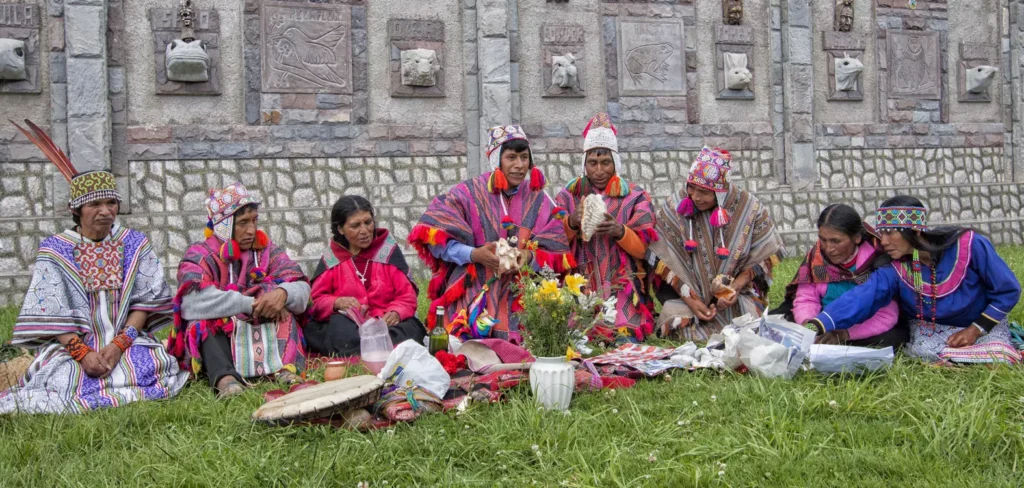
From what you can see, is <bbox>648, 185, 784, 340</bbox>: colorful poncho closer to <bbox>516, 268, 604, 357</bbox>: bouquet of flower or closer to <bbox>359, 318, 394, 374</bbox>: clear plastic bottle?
<bbox>516, 268, 604, 357</bbox>: bouquet of flower

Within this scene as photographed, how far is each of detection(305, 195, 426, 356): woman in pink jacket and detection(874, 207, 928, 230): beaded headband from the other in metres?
2.72

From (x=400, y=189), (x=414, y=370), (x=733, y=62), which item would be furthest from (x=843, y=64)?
(x=414, y=370)

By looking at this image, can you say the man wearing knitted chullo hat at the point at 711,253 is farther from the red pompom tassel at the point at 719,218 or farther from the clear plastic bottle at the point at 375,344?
the clear plastic bottle at the point at 375,344

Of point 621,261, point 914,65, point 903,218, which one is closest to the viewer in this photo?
point 903,218

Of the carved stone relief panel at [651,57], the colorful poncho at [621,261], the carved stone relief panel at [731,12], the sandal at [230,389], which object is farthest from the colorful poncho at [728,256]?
the carved stone relief panel at [731,12]

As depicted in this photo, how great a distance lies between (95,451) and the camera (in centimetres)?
338

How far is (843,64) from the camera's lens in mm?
10695

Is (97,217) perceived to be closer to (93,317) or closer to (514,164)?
A: (93,317)

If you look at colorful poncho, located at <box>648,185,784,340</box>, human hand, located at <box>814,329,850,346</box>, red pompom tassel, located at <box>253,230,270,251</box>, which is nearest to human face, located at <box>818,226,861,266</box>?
human hand, located at <box>814,329,850,346</box>

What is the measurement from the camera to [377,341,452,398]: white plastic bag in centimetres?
389

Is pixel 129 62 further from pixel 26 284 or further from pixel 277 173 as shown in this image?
pixel 26 284

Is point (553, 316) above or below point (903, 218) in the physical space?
below

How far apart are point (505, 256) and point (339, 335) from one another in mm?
1081

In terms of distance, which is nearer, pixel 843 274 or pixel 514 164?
pixel 843 274
